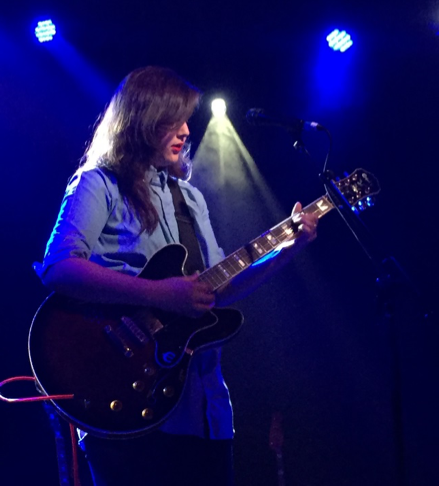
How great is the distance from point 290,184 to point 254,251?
6.25ft

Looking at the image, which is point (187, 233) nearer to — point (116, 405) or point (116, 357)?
point (116, 357)

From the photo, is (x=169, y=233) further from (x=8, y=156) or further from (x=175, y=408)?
(x=8, y=156)

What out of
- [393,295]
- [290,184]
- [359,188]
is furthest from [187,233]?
[290,184]

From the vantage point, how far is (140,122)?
2340 mm

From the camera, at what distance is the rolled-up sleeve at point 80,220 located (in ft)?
6.20

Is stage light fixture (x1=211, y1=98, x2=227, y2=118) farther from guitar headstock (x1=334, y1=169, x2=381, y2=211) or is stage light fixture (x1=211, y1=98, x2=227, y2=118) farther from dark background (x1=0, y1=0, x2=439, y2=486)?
guitar headstock (x1=334, y1=169, x2=381, y2=211)

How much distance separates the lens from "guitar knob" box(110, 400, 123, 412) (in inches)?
69.3

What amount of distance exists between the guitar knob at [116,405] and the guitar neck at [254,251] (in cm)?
64

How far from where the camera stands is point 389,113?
425 cm

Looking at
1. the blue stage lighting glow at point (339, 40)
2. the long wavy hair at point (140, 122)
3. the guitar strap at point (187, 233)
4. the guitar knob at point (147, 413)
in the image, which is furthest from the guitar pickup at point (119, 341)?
the blue stage lighting glow at point (339, 40)

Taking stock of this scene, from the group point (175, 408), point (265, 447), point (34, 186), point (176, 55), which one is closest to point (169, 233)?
point (175, 408)

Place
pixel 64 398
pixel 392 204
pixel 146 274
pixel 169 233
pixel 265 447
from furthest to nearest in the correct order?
pixel 392 204 < pixel 265 447 < pixel 169 233 < pixel 146 274 < pixel 64 398

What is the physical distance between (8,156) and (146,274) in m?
2.39

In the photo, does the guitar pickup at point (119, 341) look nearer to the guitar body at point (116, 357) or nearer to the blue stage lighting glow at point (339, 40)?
the guitar body at point (116, 357)
